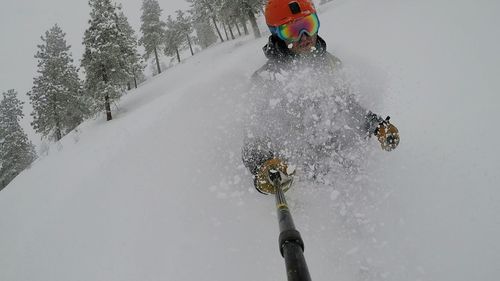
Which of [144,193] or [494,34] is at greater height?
[494,34]

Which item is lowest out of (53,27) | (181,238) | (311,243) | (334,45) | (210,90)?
(311,243)

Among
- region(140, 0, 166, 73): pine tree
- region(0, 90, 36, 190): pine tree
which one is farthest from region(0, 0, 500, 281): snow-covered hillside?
region(140, 0, 166, 73): pine tree

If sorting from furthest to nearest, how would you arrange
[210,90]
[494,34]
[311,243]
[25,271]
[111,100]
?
[111,100] < [210,90] < [494,34] < [25,271] < [311,243]

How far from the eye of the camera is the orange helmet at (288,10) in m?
4.72

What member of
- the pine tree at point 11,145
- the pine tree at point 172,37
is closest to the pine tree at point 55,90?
the pine tree at point 11,145

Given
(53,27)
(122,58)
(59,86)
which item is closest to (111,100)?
(122,58)

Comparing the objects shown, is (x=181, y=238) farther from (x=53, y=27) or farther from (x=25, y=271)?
(x=53, y=27)

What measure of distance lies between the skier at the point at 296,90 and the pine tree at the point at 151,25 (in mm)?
42101

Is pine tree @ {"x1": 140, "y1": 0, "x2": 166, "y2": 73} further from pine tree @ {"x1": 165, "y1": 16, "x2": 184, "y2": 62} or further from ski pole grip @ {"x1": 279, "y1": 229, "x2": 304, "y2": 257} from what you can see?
ski pole grip @ {"x1": 279, "y1": 229, "x2": 304, "y2": 257}

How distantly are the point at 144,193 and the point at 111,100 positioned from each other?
17799 millimetres

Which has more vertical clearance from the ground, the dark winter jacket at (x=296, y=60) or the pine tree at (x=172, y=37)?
the pine tree at (x=172, y=37)

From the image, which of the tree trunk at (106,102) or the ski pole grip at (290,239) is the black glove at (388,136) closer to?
the ski pole grip at (290,239)

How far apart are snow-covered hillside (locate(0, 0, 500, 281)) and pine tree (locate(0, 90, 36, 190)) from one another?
90.7 ft

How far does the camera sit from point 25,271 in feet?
17.9
